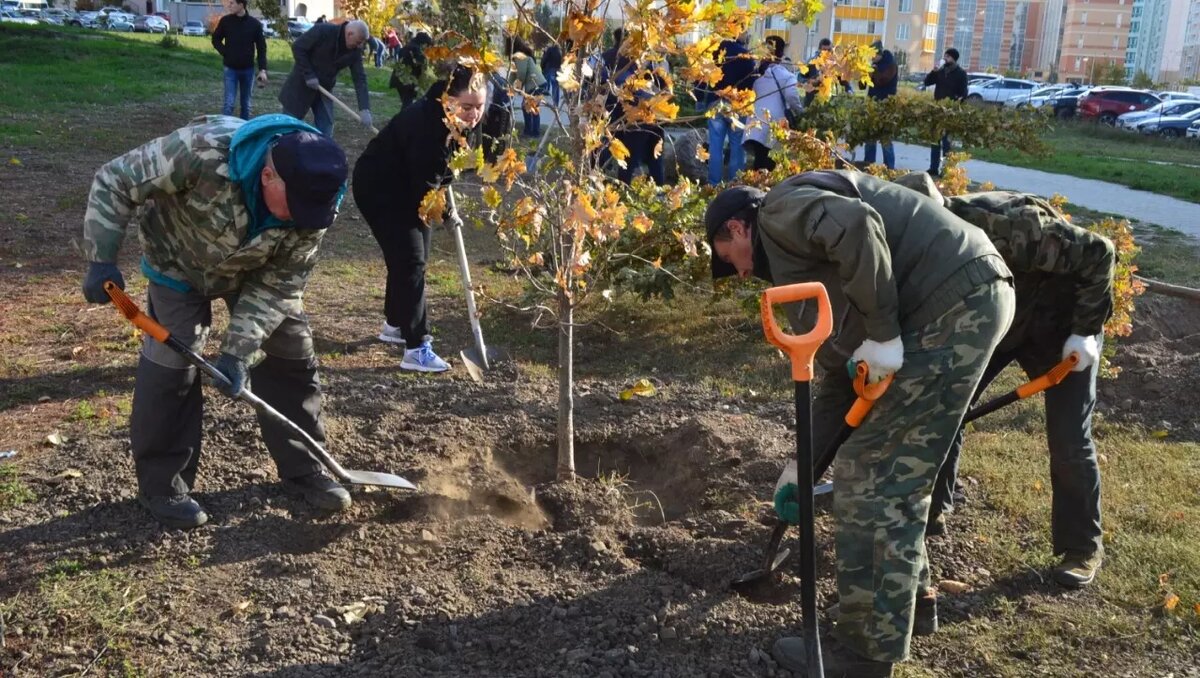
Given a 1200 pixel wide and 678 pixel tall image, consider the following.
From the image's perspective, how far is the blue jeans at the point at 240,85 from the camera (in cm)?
1209

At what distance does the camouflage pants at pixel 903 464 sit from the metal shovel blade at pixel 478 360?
2.67 m

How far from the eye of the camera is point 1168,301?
22.2ft

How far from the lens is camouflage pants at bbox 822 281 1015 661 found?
2828 mm

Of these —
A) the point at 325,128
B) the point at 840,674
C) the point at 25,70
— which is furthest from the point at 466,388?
the point at 25,70

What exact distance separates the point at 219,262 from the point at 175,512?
0.91 m

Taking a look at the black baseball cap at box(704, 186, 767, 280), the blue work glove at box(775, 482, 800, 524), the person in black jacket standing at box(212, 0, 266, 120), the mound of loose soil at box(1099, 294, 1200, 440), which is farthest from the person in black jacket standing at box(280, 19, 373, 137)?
the blue work glove at box(775, 482, 800, 524)

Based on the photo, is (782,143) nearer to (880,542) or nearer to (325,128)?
(880,542)

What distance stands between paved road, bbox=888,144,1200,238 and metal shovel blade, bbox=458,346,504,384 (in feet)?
25.2

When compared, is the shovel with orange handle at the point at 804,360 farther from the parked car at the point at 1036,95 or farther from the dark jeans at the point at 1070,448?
the parked car at the point at 1036,95

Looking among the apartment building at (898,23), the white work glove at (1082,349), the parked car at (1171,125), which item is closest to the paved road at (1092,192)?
the white work glove at (1082,349)

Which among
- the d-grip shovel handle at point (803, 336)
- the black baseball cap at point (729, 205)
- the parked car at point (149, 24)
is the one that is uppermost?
the parked car at point (149, 24)

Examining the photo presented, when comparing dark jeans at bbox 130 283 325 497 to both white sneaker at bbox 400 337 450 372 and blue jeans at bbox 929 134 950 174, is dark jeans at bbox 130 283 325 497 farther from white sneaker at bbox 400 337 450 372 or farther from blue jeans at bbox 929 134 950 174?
blue jeans at bbox 929 134 950 174

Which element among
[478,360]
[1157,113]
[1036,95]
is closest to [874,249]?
[478,360]

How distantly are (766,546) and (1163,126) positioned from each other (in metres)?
26.1
